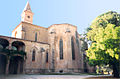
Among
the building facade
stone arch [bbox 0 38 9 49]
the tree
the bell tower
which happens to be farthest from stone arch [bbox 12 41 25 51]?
the tree

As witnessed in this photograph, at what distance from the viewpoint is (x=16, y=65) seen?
2586 centimetres

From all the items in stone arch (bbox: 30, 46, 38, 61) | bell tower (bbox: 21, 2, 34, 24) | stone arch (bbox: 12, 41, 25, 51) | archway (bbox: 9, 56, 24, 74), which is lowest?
archway (bbox: 9, 56, 24, 74)

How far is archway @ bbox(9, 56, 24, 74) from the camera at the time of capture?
24.3 metres

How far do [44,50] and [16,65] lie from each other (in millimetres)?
7473

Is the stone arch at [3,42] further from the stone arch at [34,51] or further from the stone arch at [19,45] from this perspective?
the stone arch at [34,51]

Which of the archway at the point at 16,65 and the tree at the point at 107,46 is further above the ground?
the tree at the point at 107,46

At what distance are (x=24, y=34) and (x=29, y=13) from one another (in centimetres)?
1266

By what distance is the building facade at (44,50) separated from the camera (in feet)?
80.7

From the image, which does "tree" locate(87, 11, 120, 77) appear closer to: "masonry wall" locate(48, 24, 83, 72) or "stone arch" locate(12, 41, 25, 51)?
"masonry wall" locate(48, 24, 83, 72)

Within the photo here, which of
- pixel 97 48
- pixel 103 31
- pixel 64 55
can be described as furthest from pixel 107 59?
pixel 64 55

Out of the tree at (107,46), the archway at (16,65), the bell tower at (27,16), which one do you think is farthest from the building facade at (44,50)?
the tree at (107,46)

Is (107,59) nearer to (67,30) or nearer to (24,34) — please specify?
(67,30)

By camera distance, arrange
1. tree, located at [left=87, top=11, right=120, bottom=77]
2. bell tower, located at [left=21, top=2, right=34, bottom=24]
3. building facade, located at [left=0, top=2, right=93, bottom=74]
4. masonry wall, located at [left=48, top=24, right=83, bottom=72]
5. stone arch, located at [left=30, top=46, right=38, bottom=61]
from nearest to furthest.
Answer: tree, located at [left=87, top=11, right=120, bottom=77] < building facade, located at [left=0, top=2, right=93, bottom=74] < stone arch, located at [left=30, top=46, right=38, bottom=61] < masonry wall, located at [left=48, top=24, right=83, bottom=72] < bell tower, located at [left=21, top=2, right=34, bottom=24]

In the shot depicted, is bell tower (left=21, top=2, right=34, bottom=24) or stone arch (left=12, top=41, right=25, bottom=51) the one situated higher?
bell tower (left=21, top=2, right=34, bottom=24)
